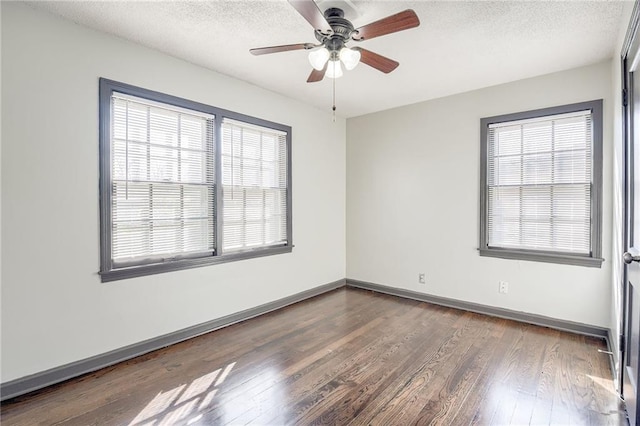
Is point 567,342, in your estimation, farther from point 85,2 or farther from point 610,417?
point 85,2

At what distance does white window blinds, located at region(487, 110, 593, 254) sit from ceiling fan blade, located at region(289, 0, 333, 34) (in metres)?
2.67

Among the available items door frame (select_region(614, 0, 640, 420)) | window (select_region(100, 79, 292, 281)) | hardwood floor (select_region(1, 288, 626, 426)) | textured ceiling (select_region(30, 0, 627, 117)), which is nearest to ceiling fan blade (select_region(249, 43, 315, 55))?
textured ceiling (select_region(30, 0, 627, 117))

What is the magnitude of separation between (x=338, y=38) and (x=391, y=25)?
0.44m

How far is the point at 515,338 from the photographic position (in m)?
3.13

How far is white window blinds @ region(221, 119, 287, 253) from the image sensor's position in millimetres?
3555

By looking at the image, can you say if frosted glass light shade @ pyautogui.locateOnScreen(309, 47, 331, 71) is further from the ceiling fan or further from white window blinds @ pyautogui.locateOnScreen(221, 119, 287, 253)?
white window blinds @ pyautogui.locateOnScreen(221, 119, 287, 253)

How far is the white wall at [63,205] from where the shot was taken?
2.19 metres

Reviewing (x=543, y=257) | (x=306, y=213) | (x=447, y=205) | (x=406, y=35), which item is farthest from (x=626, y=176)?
(x=306, y=213)

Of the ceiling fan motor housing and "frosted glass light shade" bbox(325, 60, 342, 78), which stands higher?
the ceiling fan motor housing

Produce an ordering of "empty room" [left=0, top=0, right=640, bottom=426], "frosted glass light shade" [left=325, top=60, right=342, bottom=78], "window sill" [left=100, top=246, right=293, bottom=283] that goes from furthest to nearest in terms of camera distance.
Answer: "window sill" [left=100, top=246, right=293, bottom=283]
"frosted glass light shade" [left=325, top=60, right=342, bottom=78]
"empty room" [left=0, top=0, right=640, bottom=426]

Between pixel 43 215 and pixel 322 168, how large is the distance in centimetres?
321

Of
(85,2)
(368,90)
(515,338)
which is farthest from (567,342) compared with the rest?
(85,2)

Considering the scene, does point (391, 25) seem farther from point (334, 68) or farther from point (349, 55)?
point (334, 68)

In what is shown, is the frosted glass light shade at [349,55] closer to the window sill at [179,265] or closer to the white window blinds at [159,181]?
the white window blinds at [159,181]
